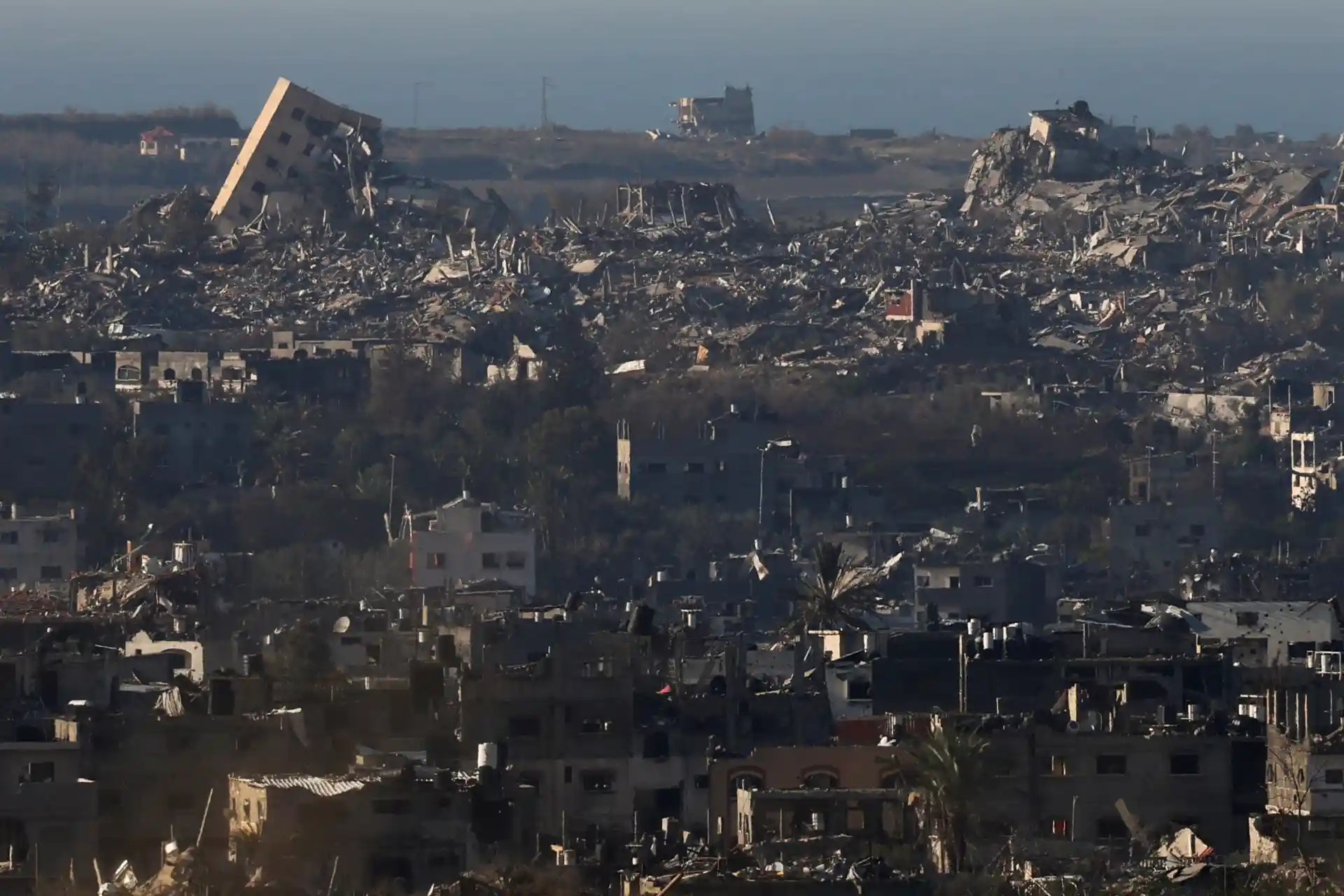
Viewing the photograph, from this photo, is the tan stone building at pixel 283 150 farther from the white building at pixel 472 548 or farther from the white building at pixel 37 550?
the white building at pixel 472 548

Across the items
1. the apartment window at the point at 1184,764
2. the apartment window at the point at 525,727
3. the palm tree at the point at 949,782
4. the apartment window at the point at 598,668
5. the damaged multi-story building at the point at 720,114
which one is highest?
the palm tree at the point at 949,782

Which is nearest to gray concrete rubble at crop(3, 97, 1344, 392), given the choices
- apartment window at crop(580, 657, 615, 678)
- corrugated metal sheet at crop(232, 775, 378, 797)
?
apartment window at crop(580, 657, 615, 678)

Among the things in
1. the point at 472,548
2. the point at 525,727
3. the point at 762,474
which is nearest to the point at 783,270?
the point at 762,474

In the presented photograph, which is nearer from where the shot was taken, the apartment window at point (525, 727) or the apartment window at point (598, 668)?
the apartment window at point (525, 727)

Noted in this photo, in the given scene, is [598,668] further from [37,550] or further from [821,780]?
[37,550]

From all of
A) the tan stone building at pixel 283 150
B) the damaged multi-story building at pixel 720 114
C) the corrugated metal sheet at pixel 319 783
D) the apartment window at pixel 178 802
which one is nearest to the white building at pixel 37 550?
the apartment window at pixel 178 802

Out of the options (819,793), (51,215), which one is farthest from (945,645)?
(51,215)
